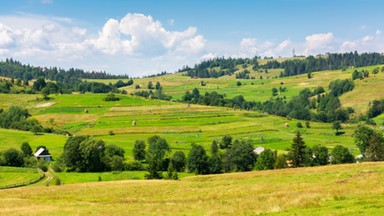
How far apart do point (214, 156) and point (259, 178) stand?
83.6m

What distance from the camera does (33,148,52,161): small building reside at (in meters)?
136

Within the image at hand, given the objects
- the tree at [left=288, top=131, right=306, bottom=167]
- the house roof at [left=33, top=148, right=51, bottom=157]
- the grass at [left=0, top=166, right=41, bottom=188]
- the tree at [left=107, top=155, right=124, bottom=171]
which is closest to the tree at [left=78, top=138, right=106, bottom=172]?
the tree at [left=107, top=155, right=124, bottom=171]

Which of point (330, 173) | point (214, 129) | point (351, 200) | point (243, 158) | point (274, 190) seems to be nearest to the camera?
point (351, 200)

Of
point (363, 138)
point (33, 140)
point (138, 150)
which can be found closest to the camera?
point (363, 138)

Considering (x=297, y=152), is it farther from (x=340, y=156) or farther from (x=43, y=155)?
(x=43, y=155)

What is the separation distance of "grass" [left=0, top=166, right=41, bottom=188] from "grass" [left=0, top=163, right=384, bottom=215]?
43.5m

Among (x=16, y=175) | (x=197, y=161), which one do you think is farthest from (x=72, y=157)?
(x=197, y=161)

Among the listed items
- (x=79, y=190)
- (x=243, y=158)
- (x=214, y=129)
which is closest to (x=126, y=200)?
(x=79, y=190)

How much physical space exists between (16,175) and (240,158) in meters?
67.2

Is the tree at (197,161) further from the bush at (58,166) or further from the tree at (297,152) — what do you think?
the bush at (58,166)

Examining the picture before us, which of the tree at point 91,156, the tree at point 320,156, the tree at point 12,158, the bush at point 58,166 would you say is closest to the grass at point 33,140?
the tree at point 12,158

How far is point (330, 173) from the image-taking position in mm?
51688

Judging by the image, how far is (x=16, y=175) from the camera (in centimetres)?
10131

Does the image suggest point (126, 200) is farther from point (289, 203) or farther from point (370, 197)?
point (370, 197)
